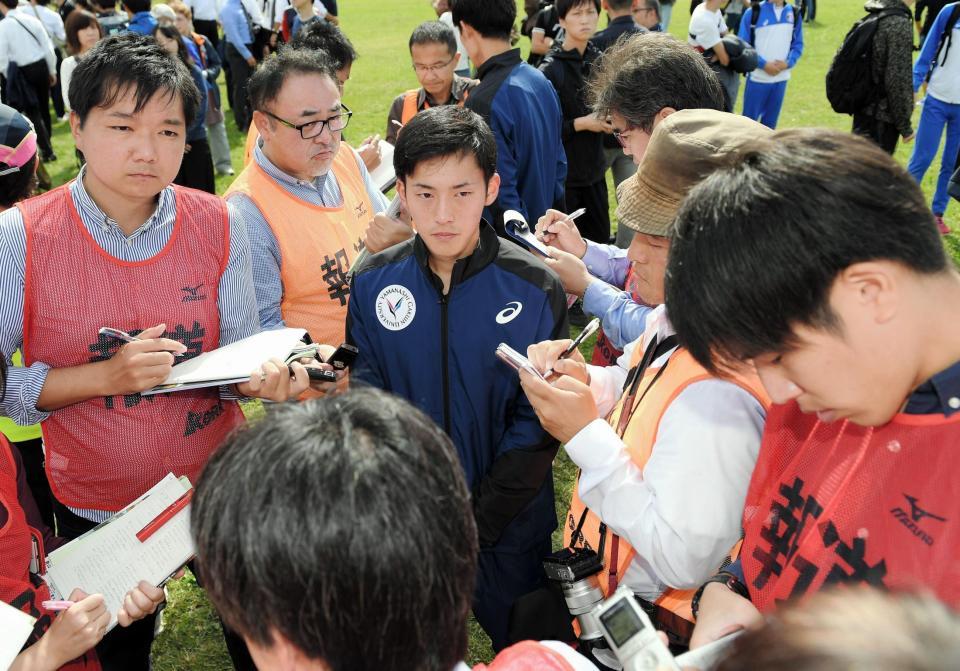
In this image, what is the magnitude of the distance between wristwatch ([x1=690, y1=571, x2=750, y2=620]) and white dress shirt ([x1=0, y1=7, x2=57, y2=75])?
10591 millimetres

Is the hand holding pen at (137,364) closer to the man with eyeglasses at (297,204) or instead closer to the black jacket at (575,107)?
the man with eyeglasses at (297,204)

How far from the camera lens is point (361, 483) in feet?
3.31

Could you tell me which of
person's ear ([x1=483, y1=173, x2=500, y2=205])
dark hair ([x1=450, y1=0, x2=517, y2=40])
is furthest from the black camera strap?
dark hair ([x1=450, y1=0, x2=517, y2=40])

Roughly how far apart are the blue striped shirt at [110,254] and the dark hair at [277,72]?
823 millimetres

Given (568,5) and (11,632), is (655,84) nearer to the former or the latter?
(11,632)

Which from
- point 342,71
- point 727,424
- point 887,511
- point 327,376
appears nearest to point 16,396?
point 327,376

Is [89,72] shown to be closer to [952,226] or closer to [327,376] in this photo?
[327,376]

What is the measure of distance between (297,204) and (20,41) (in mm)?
8602

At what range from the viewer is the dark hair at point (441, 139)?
2418 millimetres

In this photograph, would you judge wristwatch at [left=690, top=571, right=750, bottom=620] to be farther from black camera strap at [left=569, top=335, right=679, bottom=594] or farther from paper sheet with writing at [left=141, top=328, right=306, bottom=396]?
paper sheet with writing at [left=141, top=328, right=306, bottom=396]

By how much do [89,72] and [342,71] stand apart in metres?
3.11

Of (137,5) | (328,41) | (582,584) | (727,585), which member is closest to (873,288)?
(727,585)

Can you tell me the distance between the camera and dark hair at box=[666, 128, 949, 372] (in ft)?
3.57

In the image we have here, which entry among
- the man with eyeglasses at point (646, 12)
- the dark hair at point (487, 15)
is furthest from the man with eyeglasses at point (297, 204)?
the man with eyeglasses at point (646, 12)
